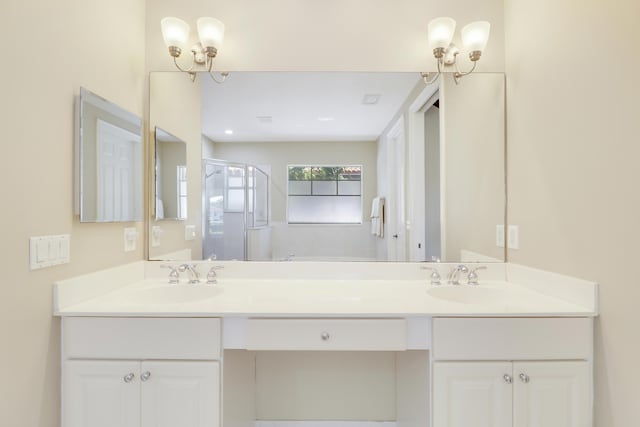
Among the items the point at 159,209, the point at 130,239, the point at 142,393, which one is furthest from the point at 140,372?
the point at 159,209

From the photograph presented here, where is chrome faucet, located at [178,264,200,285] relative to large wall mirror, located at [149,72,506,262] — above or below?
below

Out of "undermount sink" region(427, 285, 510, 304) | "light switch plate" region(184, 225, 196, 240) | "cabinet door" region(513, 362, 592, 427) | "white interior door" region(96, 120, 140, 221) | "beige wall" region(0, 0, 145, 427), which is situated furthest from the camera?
"light switch plate" region(184, 225, 196, 240)

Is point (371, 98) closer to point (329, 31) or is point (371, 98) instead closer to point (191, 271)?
point (329, 31)

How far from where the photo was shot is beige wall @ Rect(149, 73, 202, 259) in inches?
69.7

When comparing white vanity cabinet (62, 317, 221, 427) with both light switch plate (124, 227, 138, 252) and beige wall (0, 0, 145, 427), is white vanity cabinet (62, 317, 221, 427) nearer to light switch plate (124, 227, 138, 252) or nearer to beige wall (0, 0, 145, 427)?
beige wall (0, 0, 145, 427)

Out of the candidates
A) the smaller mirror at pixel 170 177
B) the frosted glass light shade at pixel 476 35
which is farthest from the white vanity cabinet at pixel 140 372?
the frosted glass light shade at pixel 476 35

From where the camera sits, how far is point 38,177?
3.58 feet

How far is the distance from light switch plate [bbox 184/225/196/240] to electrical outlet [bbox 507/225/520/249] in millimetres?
1752

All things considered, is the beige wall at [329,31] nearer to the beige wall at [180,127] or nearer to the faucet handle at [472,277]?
the beige wall at [180,127]

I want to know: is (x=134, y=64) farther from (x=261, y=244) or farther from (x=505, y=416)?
(x=505, y=416)

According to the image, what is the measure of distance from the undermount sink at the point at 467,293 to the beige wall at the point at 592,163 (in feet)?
0.79

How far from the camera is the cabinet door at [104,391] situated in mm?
1192

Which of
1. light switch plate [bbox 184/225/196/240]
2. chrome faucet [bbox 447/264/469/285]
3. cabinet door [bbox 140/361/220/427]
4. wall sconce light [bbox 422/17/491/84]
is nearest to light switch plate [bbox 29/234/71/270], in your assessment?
cabinet door [bbox 140/361/220/427]

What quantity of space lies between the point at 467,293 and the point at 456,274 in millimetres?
113
